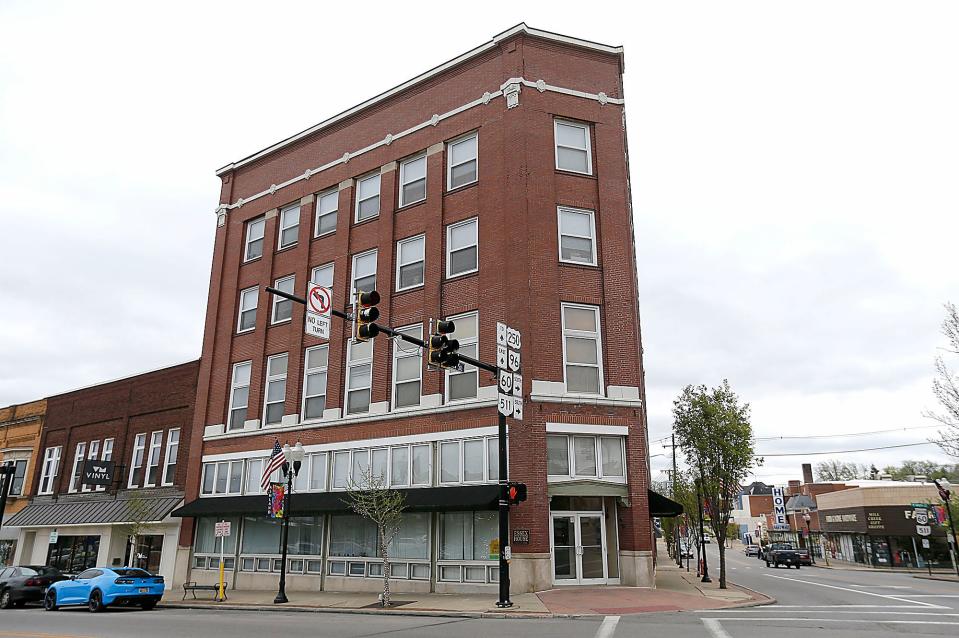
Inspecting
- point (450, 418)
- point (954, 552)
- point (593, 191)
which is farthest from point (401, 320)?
point (954, 552)

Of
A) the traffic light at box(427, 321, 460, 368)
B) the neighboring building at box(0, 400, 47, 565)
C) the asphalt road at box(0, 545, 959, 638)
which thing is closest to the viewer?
the asphalt road at box(0, 545, 959, 638)

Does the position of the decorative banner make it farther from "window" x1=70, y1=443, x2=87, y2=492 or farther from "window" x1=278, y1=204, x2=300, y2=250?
"window" x1=70, y1=443, x2=87, y2=492

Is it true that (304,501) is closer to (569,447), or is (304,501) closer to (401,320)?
(401,320)

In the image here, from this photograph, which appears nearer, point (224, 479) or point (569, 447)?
point (569, 447)

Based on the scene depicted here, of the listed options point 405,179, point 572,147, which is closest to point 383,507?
point 405,179

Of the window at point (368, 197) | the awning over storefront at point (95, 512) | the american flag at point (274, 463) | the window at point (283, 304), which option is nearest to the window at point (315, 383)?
the window at point (283, 304)

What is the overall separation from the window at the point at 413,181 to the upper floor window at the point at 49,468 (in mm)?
28339

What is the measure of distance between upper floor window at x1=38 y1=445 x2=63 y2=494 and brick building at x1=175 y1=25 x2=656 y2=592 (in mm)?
14741

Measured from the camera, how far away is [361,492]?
23.1 metres

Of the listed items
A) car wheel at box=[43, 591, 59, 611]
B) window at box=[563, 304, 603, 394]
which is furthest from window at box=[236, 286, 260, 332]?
window at box=[563, 304, 603, 394]

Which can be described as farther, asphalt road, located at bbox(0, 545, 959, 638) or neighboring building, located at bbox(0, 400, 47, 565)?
neighboring building, located at bbox(0, 400, 47, 565)

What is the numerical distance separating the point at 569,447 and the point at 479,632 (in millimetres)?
10252

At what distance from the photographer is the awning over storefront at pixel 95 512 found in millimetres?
32037

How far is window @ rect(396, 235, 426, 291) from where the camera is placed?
27953 mm
